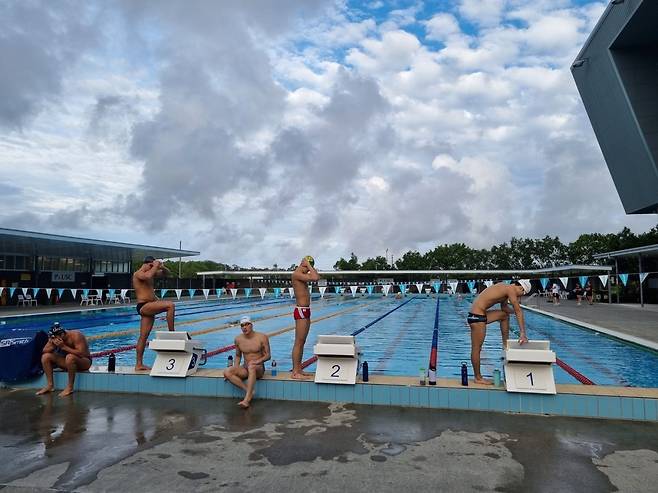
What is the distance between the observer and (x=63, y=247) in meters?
20.5

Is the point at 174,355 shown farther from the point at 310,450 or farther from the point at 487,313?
the point at 487,313

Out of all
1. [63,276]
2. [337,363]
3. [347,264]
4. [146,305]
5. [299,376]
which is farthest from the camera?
[347,264]

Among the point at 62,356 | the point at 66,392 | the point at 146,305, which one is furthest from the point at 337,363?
the point at 62,356

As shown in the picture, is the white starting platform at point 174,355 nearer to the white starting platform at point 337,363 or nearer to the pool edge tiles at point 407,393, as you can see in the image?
the pool edge tiles at point 407,393

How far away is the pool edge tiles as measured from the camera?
155 inches

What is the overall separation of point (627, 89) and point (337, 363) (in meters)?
13.4

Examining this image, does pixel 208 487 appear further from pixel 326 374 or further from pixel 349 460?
pixel 326 374

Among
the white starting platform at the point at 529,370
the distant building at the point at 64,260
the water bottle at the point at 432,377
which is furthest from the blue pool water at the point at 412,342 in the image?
the distant building at the point at 64,260

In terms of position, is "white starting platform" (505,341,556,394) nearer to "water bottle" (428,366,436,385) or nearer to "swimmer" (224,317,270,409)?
"water bottle" (428,366,436,385)

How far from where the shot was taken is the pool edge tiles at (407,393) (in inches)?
155

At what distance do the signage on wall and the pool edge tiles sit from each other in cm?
2182

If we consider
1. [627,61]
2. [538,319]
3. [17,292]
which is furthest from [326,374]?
[17,292]

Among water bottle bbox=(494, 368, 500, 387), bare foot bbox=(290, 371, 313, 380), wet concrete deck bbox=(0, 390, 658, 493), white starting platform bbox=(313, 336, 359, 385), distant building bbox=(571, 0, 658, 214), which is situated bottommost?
wet concrete deck bbox=(0, 390, 658, 493)

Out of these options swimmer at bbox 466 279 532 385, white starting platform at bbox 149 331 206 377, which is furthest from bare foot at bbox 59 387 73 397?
swimmer at bbox 466 279 532 385
